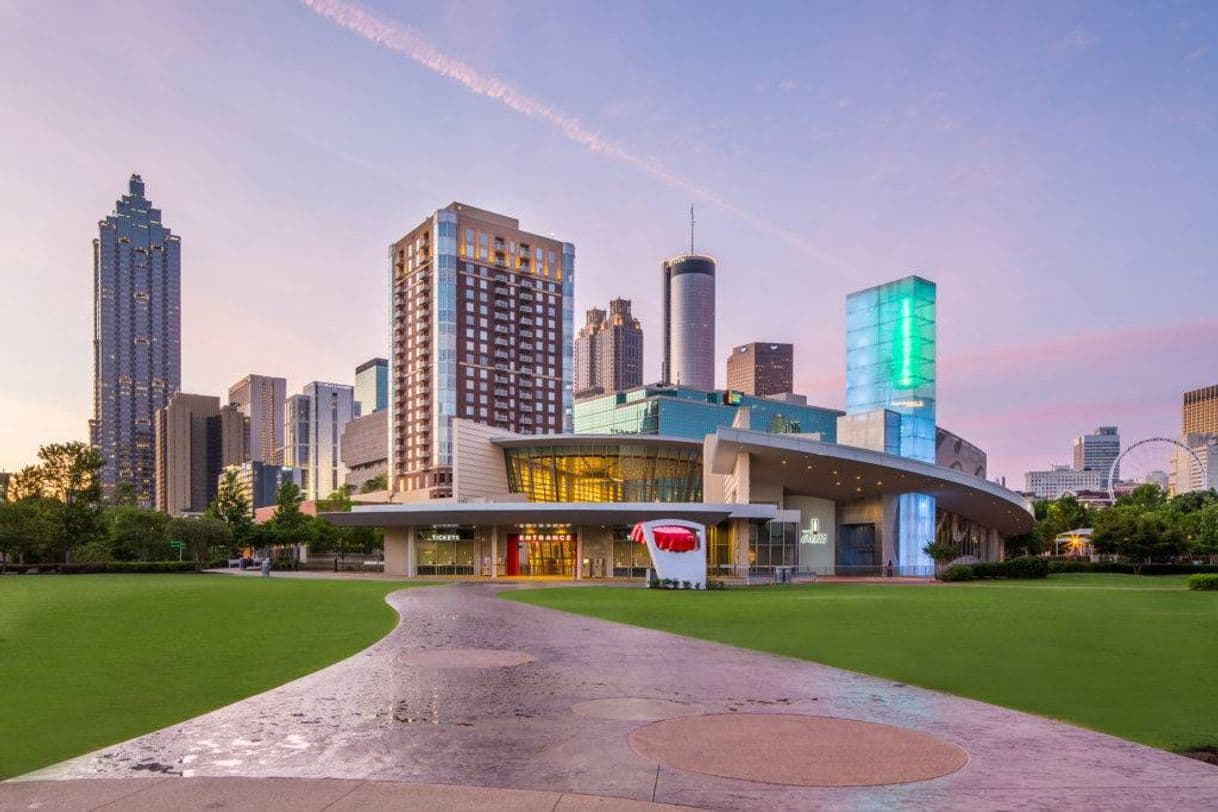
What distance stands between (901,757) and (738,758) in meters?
1.85

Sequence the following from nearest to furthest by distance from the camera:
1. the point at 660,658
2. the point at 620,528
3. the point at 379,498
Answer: the point at 660,658 → the point at 620,528 → the point at 379,498

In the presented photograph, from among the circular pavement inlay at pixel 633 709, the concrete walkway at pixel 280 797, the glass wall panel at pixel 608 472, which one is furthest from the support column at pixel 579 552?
the concrete walkway at pixel 280 797

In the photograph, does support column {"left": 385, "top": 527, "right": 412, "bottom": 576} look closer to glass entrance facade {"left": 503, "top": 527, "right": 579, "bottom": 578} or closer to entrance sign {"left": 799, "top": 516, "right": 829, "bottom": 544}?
glass entrance facade {"left": 503, "top": 527, "right": 579, "bottom": 578}

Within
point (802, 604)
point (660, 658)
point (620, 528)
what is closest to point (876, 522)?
point (620, 528)

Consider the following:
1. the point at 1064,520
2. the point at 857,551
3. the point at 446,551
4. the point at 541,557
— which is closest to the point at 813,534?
the point at 857,551

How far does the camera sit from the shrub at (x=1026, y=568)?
64.5 meters

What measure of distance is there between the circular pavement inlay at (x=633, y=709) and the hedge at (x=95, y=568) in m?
76.0

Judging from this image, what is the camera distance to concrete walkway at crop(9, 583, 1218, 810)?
804 cm

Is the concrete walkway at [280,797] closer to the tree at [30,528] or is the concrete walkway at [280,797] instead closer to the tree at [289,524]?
the tree at [30,528]

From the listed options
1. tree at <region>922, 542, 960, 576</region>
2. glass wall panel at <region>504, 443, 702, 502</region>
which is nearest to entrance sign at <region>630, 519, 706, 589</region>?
tree at <region>922, 542, 960, 576</region>

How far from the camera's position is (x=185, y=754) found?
9.23 m

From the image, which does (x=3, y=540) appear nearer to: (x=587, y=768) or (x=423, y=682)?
(x=423, y=682)

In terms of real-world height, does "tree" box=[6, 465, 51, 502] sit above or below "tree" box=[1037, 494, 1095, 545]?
above

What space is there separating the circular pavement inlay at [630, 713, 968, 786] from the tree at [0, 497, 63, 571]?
8126 centimetres
